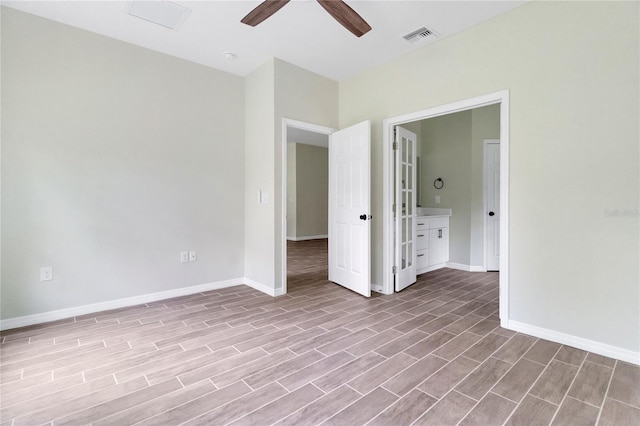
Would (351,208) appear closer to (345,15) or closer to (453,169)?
(345,15)

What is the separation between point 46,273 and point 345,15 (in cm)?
351

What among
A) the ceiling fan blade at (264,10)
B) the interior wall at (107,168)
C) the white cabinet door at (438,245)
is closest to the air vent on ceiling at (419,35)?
the ceiling fan blade at (264,10)

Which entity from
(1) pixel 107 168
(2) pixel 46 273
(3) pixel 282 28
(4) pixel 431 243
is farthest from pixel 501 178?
(2) pixel 46 273

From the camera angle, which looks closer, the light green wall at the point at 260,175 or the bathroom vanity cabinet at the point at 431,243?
the light green wall at the point at 260,175

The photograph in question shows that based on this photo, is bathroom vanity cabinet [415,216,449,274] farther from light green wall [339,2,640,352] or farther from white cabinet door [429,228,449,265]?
light green wall [339,2,640,352]

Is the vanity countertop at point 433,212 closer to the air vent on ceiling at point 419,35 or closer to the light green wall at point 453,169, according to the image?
the light green wall at point 453,169

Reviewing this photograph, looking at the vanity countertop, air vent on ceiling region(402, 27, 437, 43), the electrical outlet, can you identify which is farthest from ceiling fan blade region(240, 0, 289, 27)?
the vanity countertop

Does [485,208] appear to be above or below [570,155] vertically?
below

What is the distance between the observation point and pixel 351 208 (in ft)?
12.5

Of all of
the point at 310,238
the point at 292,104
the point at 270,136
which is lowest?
the point at 310,238

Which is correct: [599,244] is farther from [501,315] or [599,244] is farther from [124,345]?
[124,345]

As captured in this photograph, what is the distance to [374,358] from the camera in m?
2.16

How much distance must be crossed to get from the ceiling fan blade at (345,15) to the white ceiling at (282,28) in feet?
1.08

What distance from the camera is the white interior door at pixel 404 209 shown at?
3732mm
